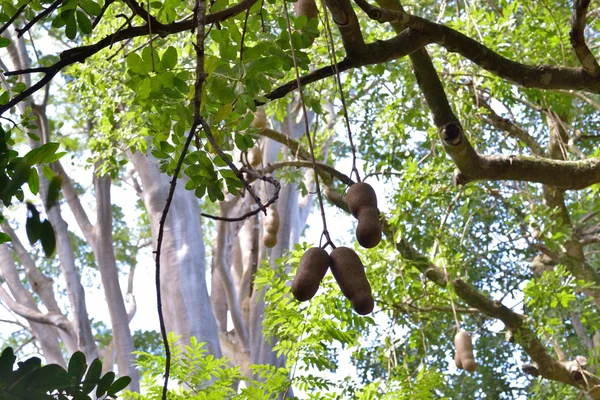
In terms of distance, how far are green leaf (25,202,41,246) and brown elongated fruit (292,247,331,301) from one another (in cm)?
27

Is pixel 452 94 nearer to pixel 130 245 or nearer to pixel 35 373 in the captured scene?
pixel 35 373

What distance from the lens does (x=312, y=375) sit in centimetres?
252

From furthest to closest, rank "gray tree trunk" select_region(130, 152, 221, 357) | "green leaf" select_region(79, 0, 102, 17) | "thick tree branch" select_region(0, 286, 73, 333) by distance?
1. "thick tree branch" select_region(0, 286, 73, 333)
2. "gray tree trunk" select_region(130, 152, 221, 357)
3. "green leaf" select_region(79, 0, 102, 17)

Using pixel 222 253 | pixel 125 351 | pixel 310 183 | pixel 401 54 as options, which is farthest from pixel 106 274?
pixel 401 54

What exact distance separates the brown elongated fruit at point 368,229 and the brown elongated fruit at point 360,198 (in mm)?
13

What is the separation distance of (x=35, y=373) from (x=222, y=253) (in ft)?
21.5

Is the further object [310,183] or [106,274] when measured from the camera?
[310,183]

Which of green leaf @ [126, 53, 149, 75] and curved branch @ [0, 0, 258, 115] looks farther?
green leaf @ [126, 53, 149, 75]

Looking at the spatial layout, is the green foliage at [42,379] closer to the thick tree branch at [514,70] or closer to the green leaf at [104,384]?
the green leaf at [104,384]

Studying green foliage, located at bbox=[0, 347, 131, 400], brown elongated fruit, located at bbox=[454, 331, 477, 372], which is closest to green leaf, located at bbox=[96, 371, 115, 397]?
green foliage, located at bbox=[0, 347, 131, 400]

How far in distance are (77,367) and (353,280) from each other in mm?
324

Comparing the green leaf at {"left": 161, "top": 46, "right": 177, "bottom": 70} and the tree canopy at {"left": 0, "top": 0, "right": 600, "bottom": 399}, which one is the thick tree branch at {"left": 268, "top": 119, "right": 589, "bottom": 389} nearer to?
the tree canopy at {"left": 0, "top": 0, "right": 600, "bottom": 399}

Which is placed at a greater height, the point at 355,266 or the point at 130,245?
the point at 130,245

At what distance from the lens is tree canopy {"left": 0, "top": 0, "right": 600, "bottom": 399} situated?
1.25 metres
